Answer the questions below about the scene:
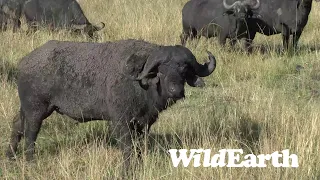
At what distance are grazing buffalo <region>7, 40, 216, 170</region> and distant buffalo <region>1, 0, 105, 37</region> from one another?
20.4 feet

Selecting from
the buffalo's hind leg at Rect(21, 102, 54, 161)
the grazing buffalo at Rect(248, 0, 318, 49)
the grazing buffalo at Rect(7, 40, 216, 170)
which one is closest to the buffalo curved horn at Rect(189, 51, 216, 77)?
the grazing buffalo at Rect(7, 40, 216, 170)

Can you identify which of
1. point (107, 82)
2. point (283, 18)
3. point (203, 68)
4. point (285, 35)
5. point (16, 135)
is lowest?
point (16, 135)

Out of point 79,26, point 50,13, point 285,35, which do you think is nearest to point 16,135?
point 79,26

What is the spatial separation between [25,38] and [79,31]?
1.62m

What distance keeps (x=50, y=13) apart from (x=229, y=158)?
8608 millimetres

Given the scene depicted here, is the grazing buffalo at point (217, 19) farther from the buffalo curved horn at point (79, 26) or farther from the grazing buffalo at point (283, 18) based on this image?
the buffalo curved horn at point (79, 26)

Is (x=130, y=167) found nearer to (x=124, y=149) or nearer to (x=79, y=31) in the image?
(x=124, y=149)

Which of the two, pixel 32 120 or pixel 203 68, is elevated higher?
pixel 203 68

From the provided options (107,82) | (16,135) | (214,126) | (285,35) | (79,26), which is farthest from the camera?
(79,26)

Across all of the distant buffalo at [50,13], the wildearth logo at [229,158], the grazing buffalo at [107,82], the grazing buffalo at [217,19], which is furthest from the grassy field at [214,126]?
the distant buffalo at [50,13]

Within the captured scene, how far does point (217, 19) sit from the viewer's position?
10.4 meters

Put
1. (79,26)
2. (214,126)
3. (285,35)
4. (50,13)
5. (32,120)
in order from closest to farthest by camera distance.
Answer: (32,120) → (214,126) → (285,35) → (79,26) → (50,13)

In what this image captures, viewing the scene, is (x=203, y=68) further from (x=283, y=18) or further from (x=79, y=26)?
(x=79, y=26)

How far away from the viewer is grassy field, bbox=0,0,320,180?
4.09 m
